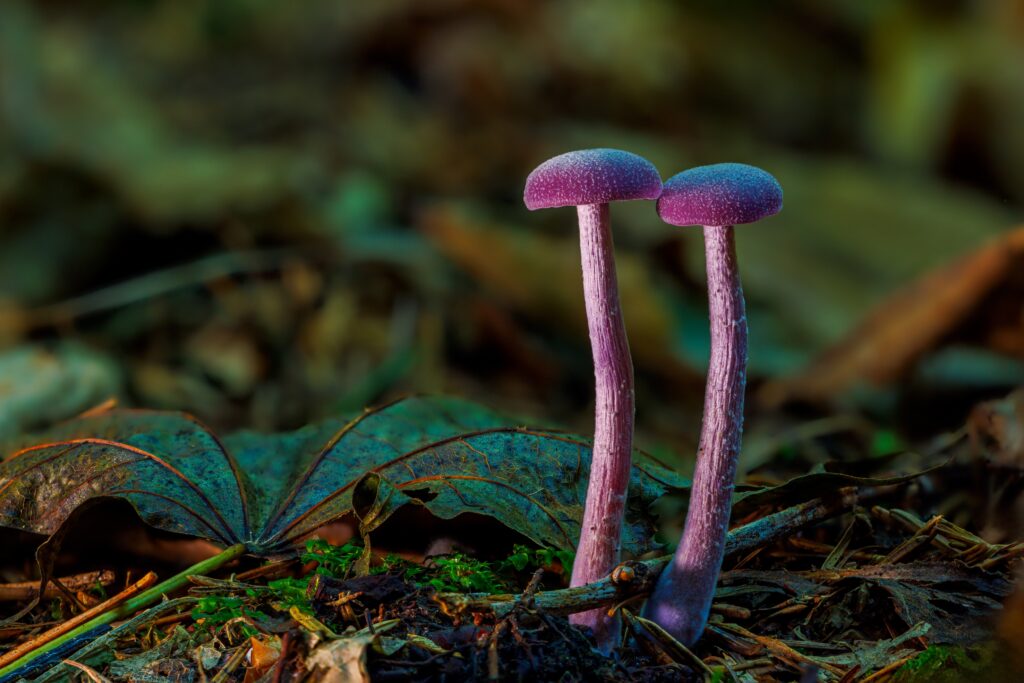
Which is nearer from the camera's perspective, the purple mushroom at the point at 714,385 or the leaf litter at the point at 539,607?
the leaf litter at the point at 539,607

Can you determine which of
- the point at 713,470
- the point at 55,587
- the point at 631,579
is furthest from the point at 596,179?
the point at 55,587

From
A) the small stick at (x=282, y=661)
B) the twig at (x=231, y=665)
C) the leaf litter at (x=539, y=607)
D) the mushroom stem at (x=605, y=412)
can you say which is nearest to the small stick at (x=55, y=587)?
the leaf litter at (x=539, y=607)

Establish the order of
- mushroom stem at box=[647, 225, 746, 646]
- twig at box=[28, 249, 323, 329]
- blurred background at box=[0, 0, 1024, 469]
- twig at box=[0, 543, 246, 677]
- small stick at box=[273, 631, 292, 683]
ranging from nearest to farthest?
small stick at box=[273, 631, 292, 683]
twig at box=[0, 543, 246, 677]
mushroom stem at box=[647, 225, 746, 646]
blurred background at box=[0, 0, 1024, 469]
twig at box=[28, 249, 323, 329]

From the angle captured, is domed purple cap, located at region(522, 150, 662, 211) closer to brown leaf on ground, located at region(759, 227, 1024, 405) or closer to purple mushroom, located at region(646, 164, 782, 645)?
purple mushroom, located at region(646, 164, 782, 645)

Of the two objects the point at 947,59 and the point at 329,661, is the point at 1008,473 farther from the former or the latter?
the point at 947,59

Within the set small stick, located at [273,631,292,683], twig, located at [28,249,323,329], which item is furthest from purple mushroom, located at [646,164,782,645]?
twig, located at [28,249,323,329]

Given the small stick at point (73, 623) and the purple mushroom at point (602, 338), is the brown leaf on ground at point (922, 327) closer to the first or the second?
the purple mushroom at point (602, 338)

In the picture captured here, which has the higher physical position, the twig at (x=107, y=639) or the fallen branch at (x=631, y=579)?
the fallen branch at (x=631, y=579)
